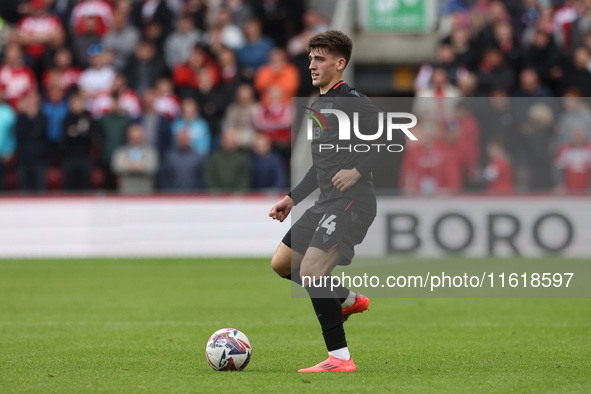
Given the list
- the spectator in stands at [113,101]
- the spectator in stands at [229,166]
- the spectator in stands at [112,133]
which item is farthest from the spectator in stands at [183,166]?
the spectator in stands at [113,101]

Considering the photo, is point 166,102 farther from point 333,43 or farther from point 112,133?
point 333,43

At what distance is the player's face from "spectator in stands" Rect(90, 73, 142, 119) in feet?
37.9

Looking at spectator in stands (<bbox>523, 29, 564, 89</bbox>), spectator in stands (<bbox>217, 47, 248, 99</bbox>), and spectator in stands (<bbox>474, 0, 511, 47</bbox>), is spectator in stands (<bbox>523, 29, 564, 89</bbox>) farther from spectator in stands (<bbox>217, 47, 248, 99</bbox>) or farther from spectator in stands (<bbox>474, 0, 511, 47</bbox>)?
spectator in stands (<bbox>217, 47, 248, 99</bbox>)

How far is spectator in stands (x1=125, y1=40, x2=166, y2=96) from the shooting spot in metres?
19.0

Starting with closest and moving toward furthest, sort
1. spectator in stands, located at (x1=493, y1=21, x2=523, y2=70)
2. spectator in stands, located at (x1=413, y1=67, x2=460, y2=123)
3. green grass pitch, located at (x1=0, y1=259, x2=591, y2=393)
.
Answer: green grass pitch, located at (x1=0, y1=259, x2=591, y2=393), spectator in stands, located at (x1=413, y1=67, x2=460, y2=123), spectator in stands, located at (x1=493, y1=21, x2=523, y2=70)

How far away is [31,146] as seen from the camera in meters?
17.7

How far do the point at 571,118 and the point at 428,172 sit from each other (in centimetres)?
238

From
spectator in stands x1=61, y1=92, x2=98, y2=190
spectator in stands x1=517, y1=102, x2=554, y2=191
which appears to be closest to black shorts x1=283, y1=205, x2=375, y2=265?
spectator in stands x1=517, y1=102, x2=554, y2=191

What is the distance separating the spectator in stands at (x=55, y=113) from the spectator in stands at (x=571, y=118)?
865cm

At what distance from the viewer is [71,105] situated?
17.8 m

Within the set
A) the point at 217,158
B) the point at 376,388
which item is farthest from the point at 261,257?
the point at 376,388

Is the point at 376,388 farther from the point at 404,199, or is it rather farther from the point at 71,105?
the point at 71,105

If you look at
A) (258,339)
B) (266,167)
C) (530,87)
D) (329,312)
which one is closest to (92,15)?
(266,167)

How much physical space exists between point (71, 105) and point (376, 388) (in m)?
13.0
